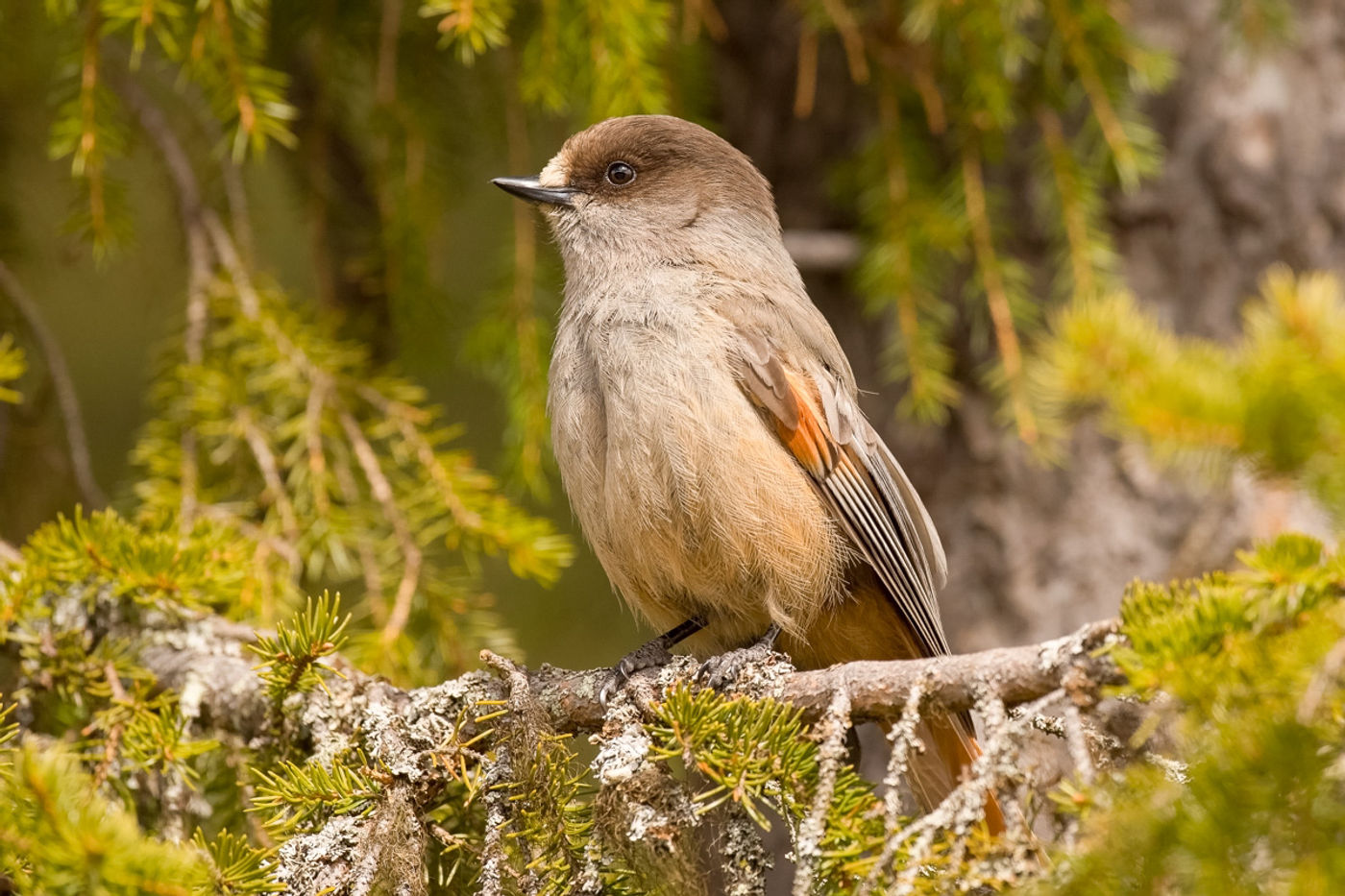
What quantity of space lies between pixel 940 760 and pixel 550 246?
2218mm

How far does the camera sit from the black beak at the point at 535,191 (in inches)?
143

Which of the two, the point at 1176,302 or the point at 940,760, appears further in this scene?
the point at 1176,302

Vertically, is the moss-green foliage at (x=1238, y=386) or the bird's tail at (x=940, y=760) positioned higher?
the moss-green foliage at (x=1238, y=386)

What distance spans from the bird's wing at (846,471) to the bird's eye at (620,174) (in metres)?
0.84

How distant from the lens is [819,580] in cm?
317

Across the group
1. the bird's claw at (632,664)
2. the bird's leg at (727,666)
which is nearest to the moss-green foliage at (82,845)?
the bird's claw at (632,664)

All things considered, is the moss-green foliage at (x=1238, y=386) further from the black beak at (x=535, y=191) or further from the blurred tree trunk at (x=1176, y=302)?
the blurred tree trunk at (x=1176, y=302)

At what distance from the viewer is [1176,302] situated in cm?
419

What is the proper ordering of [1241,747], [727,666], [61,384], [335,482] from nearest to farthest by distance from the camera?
[1241,747]
[727,666]
[335,482]
[61,384]

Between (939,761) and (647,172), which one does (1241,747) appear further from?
(647,172)

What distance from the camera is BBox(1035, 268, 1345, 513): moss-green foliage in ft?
5.02

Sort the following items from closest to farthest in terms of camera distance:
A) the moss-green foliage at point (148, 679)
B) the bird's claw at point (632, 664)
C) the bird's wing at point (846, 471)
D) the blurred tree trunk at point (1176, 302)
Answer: the moss-green foliage at point (148, 679) → the bird's claw at point (632, 664) → the bird's wing at point (846, 471) → the blurred tree trunk at point (1176, 302)

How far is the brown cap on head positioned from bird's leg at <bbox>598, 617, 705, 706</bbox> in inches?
52.6

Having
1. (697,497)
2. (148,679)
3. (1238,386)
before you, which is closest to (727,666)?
(697,497)
